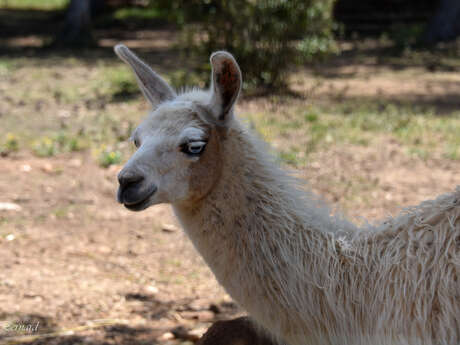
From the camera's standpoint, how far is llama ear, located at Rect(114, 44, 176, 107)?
3.11 m

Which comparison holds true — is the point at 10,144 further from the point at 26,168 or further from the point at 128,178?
the point at 128,178

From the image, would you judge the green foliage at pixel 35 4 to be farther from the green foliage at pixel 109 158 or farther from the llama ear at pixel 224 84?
the llama ear at pixel 224 84

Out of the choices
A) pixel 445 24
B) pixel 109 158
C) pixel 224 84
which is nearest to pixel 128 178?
pixel 224 84

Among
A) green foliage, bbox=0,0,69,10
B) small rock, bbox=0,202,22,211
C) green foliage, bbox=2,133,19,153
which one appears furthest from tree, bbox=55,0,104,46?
green foliage, bbox=0,0,69,10

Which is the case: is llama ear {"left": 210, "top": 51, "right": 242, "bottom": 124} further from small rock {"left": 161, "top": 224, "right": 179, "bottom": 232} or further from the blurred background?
small rock {"left": 161, "top": 224, "right": 179, "bottom": 232}

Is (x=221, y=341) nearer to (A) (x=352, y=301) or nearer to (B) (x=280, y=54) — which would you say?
(A) (x=352, y=301)

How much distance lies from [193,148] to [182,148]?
55 millimetres

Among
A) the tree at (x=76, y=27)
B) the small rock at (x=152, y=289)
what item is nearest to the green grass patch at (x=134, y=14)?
the tree at (x=76, y=27)

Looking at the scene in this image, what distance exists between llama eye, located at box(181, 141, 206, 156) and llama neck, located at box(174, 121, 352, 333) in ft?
0.53

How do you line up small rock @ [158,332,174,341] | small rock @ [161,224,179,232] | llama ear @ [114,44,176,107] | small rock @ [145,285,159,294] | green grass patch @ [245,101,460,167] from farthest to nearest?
1. green grass patch @ [245,101,460,167]
2. small rock @ [161,224,179,232]
3. small rock @ [145,285,159,294]
4. small rock @ [158,332,174,341]
5. llama ear @ [114,44,176,107]

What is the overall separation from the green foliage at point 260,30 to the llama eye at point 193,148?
6747 mm

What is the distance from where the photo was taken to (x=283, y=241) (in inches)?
109

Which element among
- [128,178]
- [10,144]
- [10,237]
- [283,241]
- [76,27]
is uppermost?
[76,27]

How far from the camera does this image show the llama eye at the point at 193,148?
2.74 metres
